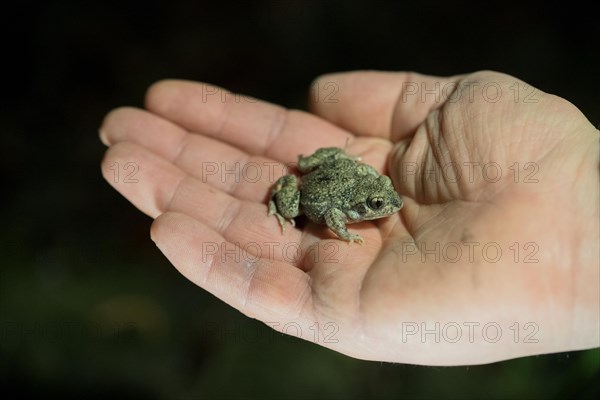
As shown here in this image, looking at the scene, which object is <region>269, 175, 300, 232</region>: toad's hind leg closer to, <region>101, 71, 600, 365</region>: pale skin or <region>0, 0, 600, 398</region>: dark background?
<region>101, 71, 600, 365</region>: pale skin

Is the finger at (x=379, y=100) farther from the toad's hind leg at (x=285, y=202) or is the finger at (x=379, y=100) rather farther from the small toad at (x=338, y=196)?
the toad's hind leg at (x=285, y=202)

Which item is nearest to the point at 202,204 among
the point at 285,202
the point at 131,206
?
the point at 285,202

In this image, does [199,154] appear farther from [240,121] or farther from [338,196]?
[338,196]

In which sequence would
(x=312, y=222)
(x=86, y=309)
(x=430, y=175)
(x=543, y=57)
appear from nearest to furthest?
(x=430, y=175) → (x=312, y=222) → (x=86, y=309) → (x=543, y=57)

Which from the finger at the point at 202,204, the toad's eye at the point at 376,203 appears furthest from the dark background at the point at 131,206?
the toad's eye at the point at 376,203

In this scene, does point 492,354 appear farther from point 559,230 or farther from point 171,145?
point 171,145

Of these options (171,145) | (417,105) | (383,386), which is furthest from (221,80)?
(383,386)

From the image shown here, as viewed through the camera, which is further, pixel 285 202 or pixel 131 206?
pixel 131 206
